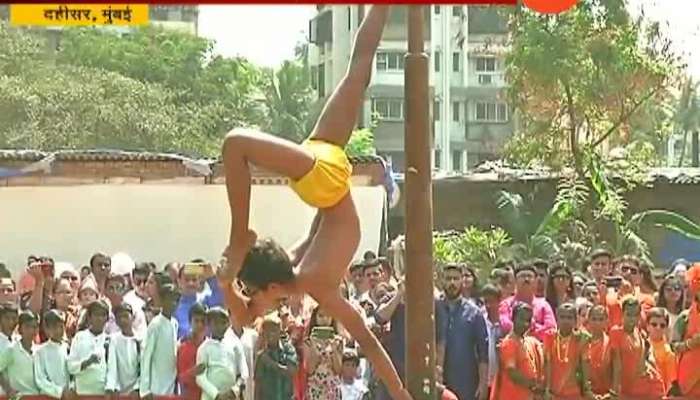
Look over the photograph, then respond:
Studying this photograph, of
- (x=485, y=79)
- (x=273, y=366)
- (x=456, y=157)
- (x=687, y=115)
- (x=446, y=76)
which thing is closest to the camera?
(x=273, y=366)

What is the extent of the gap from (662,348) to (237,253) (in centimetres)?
255

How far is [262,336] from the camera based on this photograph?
18.0ft

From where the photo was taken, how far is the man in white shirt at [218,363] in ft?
18.2

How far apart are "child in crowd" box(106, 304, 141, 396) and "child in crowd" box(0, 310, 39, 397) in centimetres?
27

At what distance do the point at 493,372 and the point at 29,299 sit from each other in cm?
180

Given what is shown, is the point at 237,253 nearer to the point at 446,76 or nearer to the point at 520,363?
the point at 520,363

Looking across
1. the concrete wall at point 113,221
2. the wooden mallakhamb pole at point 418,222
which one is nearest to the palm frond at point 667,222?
the concrete wall at point 113,221

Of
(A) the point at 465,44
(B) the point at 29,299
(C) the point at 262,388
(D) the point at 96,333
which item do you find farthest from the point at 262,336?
(A) the point at 465,44

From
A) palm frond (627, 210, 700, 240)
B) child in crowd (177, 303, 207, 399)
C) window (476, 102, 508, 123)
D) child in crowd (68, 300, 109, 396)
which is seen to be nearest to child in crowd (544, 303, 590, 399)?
child in crowd (177, 303, 207, 399)

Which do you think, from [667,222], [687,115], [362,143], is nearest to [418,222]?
[362,143]

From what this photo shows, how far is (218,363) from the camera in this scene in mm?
5539

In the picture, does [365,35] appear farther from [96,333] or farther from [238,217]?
[96,333]

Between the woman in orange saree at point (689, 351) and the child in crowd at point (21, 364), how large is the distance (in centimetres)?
227

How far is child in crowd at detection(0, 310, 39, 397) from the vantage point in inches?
219
